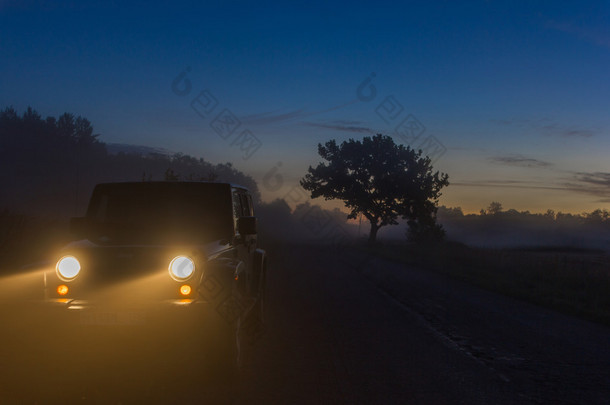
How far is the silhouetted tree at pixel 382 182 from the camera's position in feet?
184

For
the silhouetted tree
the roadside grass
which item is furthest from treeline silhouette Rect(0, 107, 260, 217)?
the roadside grass

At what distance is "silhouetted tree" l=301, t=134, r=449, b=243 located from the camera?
184 feet

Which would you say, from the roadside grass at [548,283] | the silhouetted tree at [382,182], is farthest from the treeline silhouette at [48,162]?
the roadside grass at [548,283]

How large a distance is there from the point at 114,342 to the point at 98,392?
494 mm

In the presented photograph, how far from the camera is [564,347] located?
24.2ft

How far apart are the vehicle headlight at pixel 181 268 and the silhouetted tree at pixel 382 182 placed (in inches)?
2035

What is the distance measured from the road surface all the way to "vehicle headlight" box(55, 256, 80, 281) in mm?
779

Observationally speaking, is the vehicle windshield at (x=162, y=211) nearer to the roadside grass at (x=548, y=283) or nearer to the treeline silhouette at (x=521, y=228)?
the roadside grass at (x=548, y=283)

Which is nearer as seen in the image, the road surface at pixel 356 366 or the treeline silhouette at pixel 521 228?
the road surface at pixel 356 366

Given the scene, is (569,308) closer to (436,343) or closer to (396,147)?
(436,343)

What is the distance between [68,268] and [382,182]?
5209 cm

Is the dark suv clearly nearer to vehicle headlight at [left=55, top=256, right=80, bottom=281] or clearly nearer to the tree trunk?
vehicle headlight at [left=55, top=256, right=80, bottom=281]

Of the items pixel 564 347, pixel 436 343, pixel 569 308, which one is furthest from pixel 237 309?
pixel 569 308

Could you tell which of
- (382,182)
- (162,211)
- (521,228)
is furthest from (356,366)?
(521,228)
